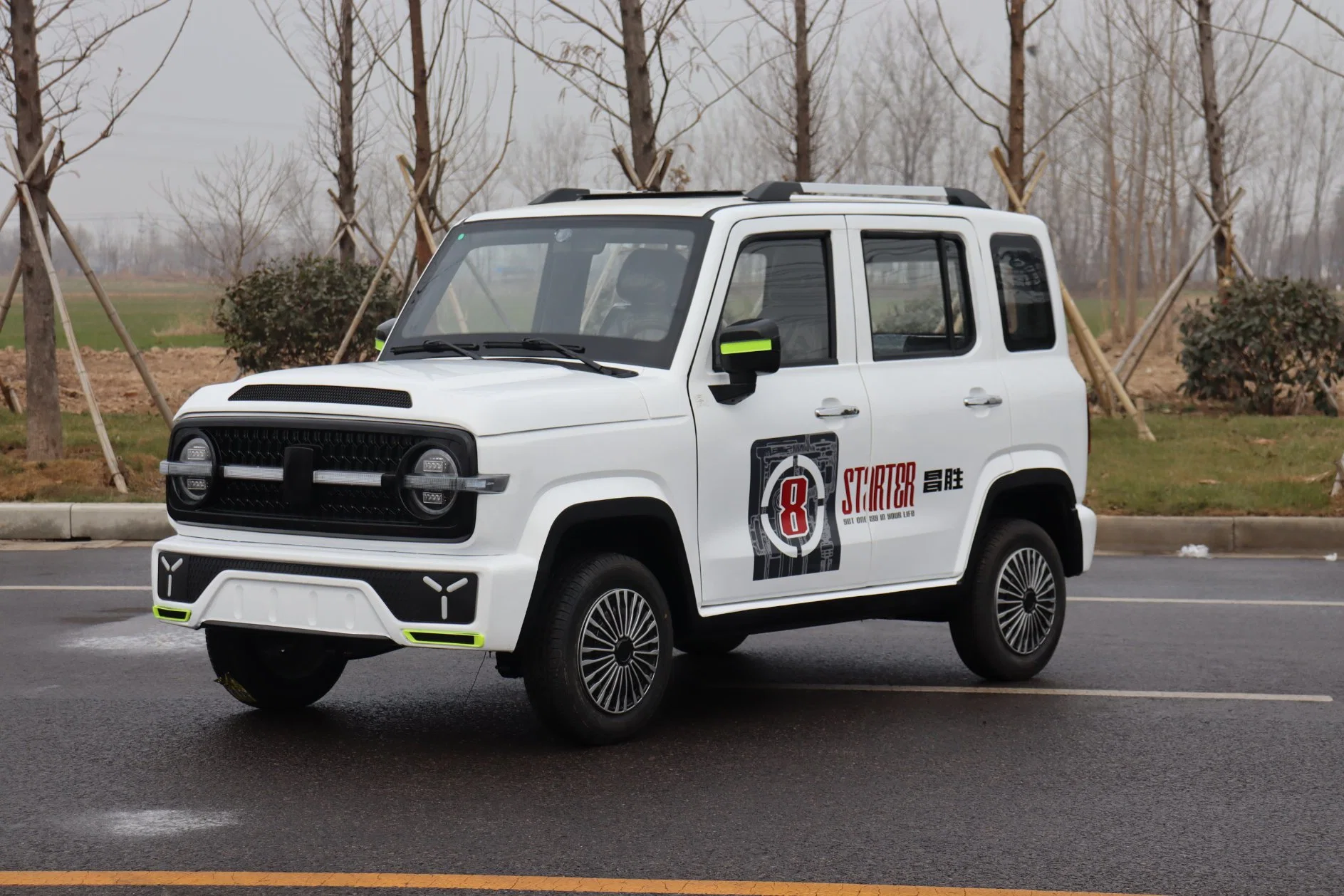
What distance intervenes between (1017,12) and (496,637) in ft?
43.3

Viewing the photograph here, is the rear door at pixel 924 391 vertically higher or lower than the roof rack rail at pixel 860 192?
lower

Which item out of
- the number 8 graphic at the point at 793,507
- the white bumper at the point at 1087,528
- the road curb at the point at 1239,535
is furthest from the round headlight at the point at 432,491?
the road curb at the point at 1239,535

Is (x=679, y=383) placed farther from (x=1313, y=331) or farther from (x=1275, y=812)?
(x=1313, y=331)

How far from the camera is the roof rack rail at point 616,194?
7297mm

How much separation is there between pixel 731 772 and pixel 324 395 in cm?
196

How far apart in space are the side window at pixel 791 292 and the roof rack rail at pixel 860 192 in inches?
8.4

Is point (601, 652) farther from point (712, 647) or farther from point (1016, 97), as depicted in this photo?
point (1016, 97)

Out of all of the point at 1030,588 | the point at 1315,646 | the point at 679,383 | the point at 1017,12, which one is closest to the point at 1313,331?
the point at 1017,12

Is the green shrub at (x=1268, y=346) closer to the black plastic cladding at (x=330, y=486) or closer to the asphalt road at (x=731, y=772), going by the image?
the asphalt road at (x=731, y=772)

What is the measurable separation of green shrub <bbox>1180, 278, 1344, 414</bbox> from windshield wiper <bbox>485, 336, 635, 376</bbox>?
44.1ft

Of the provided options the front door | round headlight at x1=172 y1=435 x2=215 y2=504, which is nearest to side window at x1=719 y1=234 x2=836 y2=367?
the front door

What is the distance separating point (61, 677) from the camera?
7.71m

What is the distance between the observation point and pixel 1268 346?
18531mm

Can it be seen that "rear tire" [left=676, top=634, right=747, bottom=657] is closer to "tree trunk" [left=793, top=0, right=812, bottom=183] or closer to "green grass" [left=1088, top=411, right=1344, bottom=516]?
"green grass" [left=1088, top=411, right=1344, bottom=516]
